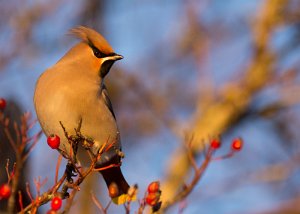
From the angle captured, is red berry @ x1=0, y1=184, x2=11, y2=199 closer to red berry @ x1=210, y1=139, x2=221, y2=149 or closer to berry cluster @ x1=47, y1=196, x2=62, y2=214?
berry cluster @ x1=47, y1=196, x2=62, y2=214

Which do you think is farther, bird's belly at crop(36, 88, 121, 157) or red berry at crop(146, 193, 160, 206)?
bird's belly at crop(36, 88, 121, 157)

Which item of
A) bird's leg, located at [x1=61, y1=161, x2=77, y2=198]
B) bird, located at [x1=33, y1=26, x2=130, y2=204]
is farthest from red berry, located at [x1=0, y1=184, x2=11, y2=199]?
bird, located at [x1=33, y1=26, x2=130, y2=204]

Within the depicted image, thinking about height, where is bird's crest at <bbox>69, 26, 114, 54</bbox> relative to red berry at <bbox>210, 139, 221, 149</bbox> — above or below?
above

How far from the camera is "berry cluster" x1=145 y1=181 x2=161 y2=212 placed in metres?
2.32

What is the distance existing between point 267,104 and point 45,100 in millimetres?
3040

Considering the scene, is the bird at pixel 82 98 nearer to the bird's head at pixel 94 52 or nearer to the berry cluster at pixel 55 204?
the bird's head at pixel 94 52

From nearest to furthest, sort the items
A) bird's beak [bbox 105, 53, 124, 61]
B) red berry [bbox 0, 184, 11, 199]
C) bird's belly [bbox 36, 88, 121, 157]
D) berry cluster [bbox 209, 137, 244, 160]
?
red berry [bbox 0, 184, 11, 199] < berry cluster [bbox 209, 137, 244, 160] < bird's belly [bbox 36, 88, 121, 157] < bird's beak [bbox 105, 53, 124, 61]

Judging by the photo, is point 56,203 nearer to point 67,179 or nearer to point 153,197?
point 153,197

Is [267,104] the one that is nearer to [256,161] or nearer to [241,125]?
[241,125]

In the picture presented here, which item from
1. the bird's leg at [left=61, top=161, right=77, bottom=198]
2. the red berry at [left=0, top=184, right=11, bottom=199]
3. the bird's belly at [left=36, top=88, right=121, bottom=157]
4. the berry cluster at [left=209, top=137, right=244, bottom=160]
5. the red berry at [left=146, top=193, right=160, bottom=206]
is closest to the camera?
the red berry at [left=0, top=184, right=11, bottom=199]

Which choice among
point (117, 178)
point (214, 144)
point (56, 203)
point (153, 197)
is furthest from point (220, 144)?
point (117, 178)

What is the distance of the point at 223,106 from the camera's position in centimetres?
606

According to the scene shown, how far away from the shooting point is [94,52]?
372 centimetres

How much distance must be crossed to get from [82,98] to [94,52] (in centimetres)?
41
